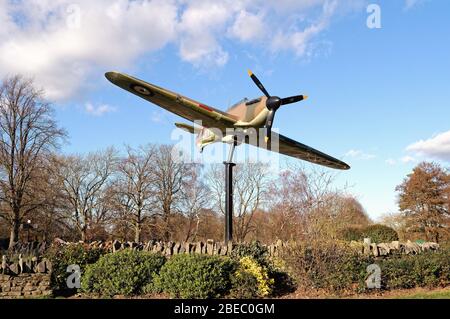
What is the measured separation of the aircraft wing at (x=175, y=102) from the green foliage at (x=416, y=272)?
724cm

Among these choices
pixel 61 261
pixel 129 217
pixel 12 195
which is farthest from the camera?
pixel 129 217

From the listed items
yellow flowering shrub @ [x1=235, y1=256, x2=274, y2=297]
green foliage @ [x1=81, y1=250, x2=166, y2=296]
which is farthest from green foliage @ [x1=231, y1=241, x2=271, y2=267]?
green foliage @ [x1=81, y1=250, x2=166, y2=296]

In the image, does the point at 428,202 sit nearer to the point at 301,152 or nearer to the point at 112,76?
the point at 301,152

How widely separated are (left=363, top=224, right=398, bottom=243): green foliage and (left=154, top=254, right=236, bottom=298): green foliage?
12.7 meters

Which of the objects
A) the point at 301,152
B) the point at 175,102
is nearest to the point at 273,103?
the point at 175,102

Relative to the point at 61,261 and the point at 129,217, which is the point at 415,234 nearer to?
the point at 129,217

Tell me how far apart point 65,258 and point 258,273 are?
6.41m

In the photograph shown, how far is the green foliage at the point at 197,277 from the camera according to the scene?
34.5 ft

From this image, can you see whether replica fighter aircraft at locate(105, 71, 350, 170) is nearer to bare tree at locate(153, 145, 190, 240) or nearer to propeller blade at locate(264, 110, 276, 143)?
propeller blade at locate(264, 110, 276, 143)

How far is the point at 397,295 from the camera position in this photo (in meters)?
10.7

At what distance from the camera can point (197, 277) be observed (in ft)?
34.7

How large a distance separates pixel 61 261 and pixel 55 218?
93.7 ft

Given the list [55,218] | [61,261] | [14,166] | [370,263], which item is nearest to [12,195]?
[14,166]

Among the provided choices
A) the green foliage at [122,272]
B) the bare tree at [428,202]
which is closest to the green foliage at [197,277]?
the green foliage at [122,272]
